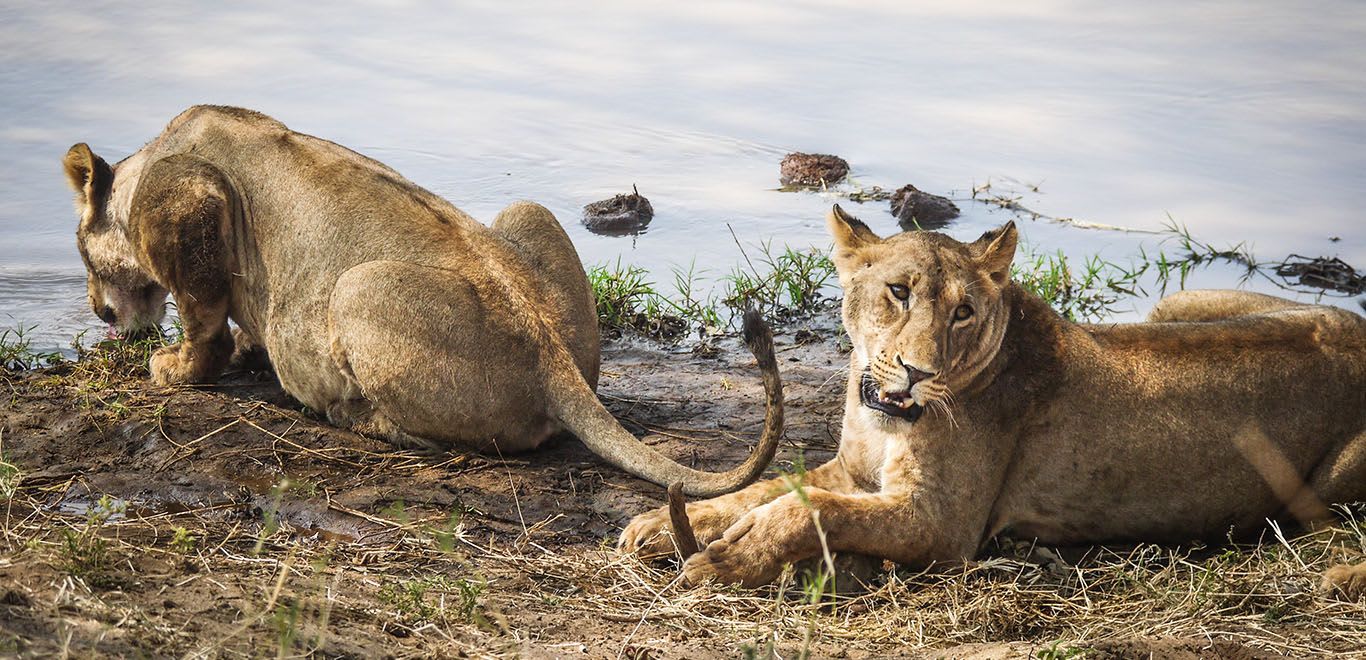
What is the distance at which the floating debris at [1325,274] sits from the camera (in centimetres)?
984

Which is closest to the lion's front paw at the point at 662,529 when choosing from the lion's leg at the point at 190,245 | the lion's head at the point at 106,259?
the lion's leg at the point at 190,245

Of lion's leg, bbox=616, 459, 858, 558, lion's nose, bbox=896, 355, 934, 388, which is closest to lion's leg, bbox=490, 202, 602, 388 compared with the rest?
lion's leg, bbox=616, 459, 858, 558


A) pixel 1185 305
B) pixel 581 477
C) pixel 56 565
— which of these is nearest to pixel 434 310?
pixel 581 477

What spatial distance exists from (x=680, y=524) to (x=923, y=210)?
6.00 metres

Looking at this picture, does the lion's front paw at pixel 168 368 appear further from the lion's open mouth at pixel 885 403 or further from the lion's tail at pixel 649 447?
the lion's open mouth at pixel 885 403

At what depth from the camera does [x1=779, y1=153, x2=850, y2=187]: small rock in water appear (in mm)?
12281

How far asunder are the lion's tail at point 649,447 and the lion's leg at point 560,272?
0.29 metres

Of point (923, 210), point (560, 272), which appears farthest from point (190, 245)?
point (923, 210)

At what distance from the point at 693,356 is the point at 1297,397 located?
361cm

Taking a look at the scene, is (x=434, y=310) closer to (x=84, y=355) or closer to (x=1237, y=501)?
(x=84, y=355)

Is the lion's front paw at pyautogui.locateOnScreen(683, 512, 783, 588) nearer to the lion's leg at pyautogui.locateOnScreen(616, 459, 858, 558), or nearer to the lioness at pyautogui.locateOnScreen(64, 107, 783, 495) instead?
the lion's leg at pyautogui.locateOnScreen(616, 459, 858, 558)

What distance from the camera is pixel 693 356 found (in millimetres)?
8719

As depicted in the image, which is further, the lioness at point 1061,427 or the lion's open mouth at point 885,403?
the lioness at point 1061,427

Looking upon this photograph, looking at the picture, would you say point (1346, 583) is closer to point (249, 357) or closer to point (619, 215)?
point (249, 357)
